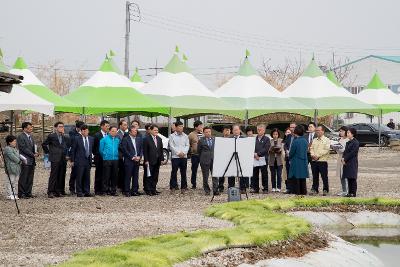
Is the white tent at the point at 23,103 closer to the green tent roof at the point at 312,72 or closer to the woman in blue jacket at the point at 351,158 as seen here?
the woman in blue jacket at the point at 351,158

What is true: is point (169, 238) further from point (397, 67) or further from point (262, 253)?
point (397, 67)

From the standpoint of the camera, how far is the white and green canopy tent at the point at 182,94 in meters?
30.6

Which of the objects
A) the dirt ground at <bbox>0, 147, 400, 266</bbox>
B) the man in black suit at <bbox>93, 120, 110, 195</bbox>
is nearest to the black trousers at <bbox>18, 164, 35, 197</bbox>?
the dirt ground at <bbox>0, 147, 400, 266</bbox>

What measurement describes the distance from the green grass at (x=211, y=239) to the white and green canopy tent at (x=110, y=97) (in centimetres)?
1315

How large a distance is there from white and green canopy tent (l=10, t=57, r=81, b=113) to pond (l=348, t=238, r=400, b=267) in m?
16.0

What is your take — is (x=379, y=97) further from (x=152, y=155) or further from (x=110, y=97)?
(x=152, y=155)

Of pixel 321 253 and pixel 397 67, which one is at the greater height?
pixel 397 67

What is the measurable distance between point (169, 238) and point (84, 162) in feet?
29.3

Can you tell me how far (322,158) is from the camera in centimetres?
2058

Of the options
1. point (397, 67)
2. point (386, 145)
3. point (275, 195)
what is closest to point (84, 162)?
point (275, 195)

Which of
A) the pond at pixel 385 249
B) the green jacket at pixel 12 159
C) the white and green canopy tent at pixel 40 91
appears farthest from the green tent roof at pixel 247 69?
the pond at pixel 385 249

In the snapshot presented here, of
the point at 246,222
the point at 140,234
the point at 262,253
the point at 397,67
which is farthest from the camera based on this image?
the point at 397,67

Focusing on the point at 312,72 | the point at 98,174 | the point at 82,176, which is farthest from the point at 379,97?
the point at 82,176

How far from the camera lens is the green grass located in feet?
31.2
